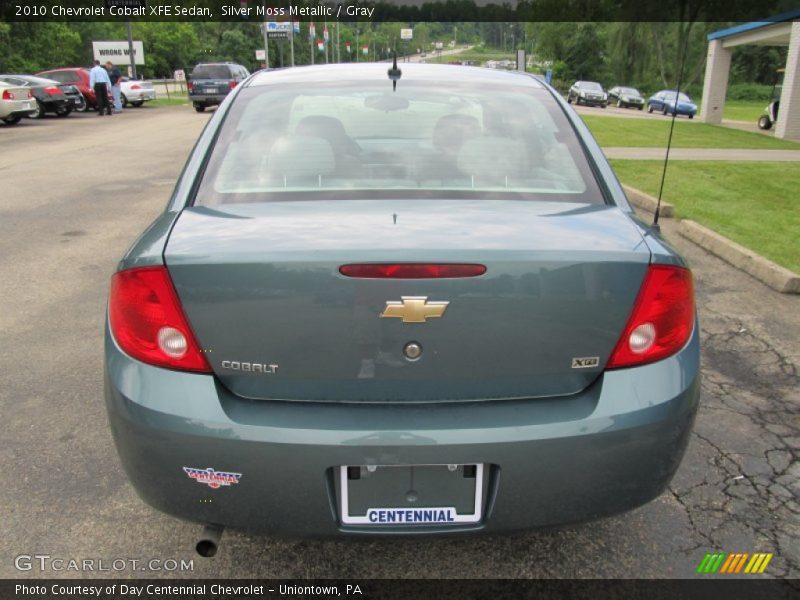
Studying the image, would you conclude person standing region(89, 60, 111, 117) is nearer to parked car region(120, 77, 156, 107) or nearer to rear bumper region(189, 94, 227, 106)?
rear bumper region(189, 94, 227, 106)

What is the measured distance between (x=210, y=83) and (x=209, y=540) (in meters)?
29.6

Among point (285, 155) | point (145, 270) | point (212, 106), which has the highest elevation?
point (285, 155)

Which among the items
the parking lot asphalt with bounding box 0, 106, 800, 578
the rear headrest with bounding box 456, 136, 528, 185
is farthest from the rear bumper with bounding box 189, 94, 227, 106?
the rear headrest with bounding box 456, 136, 528, 185

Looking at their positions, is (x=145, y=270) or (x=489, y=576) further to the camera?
(x=489, y=576)

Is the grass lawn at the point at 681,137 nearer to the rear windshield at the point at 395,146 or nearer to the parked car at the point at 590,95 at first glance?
the rear windshield at the point at 395,146

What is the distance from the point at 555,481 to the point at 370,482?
51cm

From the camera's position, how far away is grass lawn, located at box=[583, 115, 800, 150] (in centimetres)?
1694

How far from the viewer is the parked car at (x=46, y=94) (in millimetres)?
23408

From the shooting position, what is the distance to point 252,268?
1.89 meters

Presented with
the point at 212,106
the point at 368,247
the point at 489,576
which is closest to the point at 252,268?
the point at 368,247

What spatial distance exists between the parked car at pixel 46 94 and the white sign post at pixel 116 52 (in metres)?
17.6

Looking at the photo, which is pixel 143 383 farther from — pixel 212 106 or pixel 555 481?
pixel 212 106

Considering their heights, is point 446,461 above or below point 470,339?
below

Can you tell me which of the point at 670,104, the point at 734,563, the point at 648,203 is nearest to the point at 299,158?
the point at 734,563
